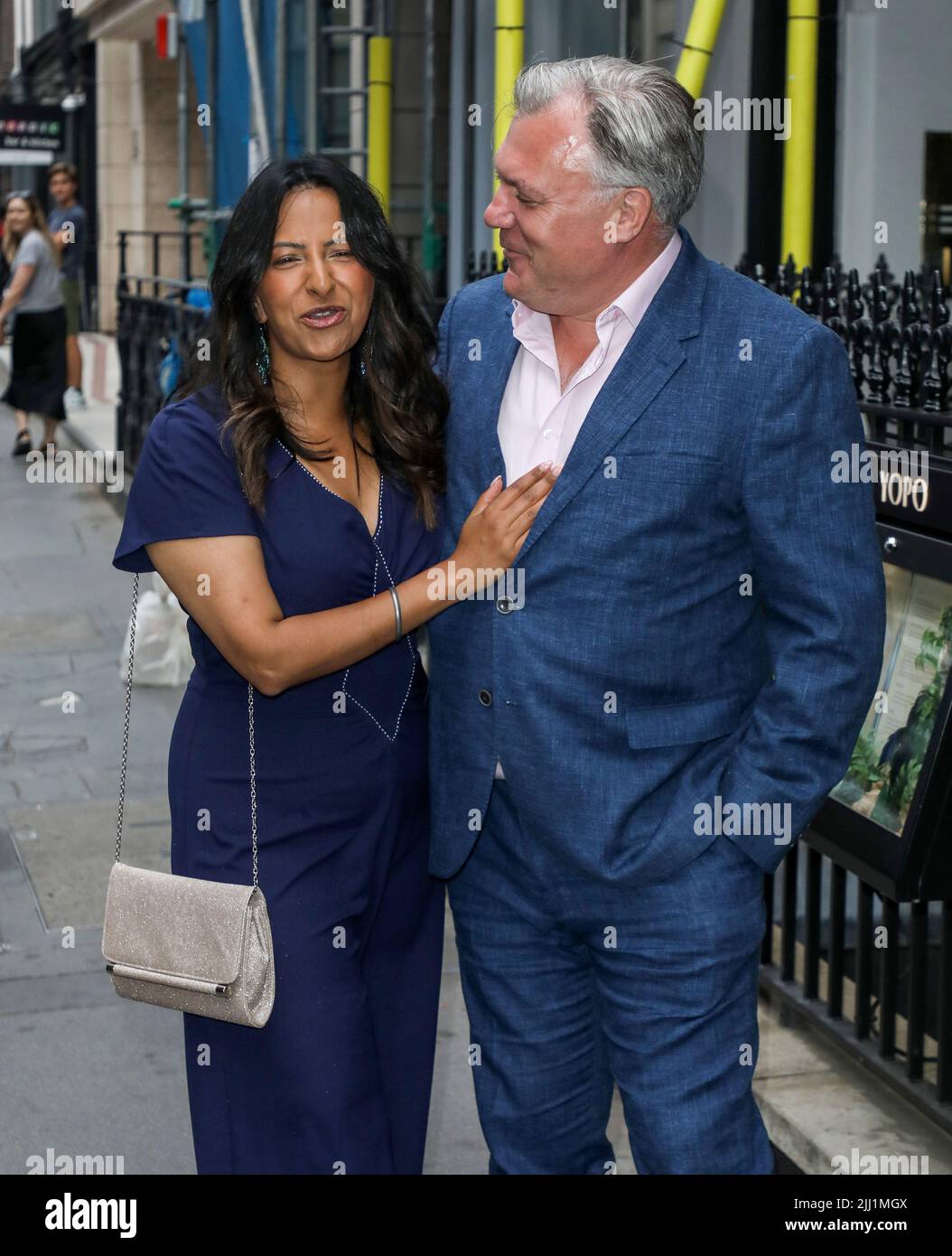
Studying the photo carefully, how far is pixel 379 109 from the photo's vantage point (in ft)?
35.5

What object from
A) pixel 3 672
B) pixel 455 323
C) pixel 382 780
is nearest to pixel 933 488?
pixel 455 323

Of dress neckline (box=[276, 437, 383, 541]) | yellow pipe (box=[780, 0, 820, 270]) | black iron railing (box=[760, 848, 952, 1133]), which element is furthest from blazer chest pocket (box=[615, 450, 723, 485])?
yellow pipe (box=[780, 0, 820, 270])

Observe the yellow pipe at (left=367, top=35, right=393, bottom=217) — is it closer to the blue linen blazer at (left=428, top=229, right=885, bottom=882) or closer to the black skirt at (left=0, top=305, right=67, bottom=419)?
the black skirt at (left=0, top=305, right=67, bottom=419)

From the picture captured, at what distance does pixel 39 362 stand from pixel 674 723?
12791mm

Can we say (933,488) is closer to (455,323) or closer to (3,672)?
(455,323)

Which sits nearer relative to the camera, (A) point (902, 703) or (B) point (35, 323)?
(A) point (902, 703)

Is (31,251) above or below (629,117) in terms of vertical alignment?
above

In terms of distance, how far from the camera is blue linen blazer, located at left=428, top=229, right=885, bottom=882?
2.60 meters

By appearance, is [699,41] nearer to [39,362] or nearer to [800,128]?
[800,128]

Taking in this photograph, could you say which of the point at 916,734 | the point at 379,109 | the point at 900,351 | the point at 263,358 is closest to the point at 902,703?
the point at 916,734

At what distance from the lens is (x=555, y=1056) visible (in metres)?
2.94

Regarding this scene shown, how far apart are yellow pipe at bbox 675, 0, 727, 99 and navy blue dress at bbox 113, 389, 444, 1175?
3127mm

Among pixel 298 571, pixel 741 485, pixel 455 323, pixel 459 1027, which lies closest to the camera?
pixel 741 485

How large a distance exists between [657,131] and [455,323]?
0.58 metres
